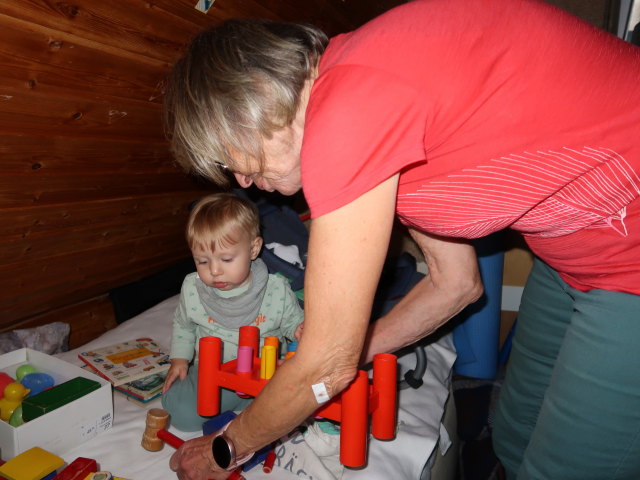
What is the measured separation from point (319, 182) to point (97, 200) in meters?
1.59

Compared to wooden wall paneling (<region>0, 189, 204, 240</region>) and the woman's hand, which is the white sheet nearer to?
the woman's hand

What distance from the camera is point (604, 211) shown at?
843mm

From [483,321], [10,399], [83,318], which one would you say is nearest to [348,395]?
[10,399]

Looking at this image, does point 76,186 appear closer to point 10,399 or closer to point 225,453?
point 10,399

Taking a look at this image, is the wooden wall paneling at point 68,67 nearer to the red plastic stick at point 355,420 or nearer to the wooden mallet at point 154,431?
the wooden mallet at point 154,431

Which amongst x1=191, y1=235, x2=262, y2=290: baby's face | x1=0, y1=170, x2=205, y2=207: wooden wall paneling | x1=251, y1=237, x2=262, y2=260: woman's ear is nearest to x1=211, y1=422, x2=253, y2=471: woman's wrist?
x1=191, y1=235, x2=262, y2=290: baby's face

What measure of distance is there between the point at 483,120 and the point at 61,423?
1.24 m

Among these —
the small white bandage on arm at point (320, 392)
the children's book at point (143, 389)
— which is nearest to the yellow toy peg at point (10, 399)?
the children's book at point (143, 389)

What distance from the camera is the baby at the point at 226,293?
1.71 meters

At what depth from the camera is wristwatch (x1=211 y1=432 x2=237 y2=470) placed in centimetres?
98

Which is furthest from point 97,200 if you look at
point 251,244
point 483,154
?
point 483,154

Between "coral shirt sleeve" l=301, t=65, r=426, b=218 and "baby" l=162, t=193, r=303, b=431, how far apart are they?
3.53 ft

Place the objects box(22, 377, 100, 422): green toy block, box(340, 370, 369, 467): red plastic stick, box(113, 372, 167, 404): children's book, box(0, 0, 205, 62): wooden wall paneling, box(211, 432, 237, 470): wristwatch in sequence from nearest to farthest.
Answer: box(211, 432, 237, 470): wristwatch, box(340, 370, 369, 467): red plastic stick, box(0, 0, 205, 62): wooden wall paneling, box(22, 377, 100, 422): green toy block, box(113, 372, 167, 404): children's book

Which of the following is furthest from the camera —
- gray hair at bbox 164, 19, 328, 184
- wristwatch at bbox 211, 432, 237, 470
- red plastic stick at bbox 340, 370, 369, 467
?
red plastic stick at bbox 340, 370, 369, 467
